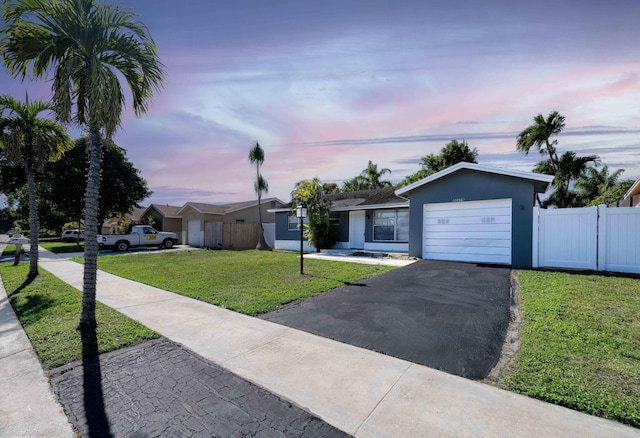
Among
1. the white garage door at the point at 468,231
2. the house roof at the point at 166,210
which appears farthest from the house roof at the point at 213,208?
the white garage door at the point at 468,231

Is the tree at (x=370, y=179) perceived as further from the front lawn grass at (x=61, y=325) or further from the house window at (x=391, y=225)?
the front lawn grass at (x=61, y=325)

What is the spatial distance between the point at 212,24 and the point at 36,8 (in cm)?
359

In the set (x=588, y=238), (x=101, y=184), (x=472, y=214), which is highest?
(x=101, y=184)

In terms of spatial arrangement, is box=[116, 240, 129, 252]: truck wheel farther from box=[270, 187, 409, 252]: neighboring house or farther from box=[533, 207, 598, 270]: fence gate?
box=[533, 207, 598, 270]: fence gate

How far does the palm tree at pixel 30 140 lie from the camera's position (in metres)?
9.56

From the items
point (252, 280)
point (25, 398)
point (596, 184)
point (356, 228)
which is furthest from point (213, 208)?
point (596, 184)

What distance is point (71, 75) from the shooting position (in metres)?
5.12

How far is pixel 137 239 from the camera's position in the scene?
21672 millimetres

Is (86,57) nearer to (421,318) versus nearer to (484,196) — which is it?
(421,318)

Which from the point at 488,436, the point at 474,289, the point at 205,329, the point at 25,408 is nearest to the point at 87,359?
the point at 25,408

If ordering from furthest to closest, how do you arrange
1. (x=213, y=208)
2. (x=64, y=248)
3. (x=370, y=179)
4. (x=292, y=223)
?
1. (x=370, y=179)
2. (x=213, y=208)
3. (x=64, y=248)
4. (x=292, y=223)

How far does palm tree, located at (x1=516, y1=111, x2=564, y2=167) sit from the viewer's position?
19391mm

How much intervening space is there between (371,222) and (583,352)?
12.6 m

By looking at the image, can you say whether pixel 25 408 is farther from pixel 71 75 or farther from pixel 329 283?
pixel 329 283
